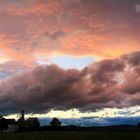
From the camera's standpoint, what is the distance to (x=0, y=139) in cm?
11100

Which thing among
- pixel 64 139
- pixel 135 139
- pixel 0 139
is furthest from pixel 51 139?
pixel 135 139

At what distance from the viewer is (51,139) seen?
4422 inches

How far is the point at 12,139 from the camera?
112 metres

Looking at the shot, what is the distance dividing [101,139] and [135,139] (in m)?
9.78

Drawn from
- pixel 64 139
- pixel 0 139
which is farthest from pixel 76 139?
pixel 0 139

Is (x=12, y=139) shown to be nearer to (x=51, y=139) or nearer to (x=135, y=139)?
(x=51, y=139)

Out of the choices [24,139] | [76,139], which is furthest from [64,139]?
[24,139]

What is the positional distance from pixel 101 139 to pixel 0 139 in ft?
87.3

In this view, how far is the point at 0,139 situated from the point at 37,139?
9.63 meters

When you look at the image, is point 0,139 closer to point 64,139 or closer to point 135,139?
point 64,139

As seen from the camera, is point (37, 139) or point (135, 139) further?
point (135, 139)

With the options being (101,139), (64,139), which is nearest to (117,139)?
(101,139)

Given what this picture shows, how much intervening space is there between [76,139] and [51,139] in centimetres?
678

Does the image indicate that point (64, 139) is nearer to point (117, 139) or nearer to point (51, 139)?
point (51, 139)
